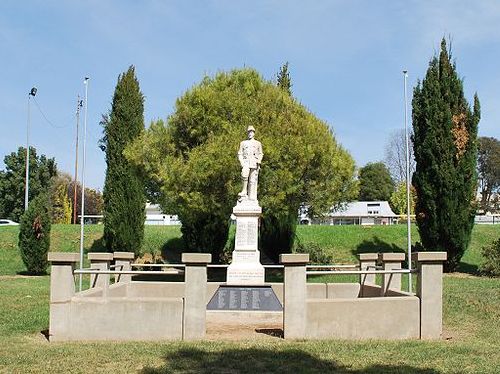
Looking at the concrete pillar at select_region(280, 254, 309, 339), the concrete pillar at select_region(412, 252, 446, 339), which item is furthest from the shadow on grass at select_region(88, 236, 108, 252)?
the concrete pillar at select_region(412, 252, 446, 339)

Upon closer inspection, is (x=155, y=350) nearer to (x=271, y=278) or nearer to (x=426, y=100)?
(x=271, y=278)

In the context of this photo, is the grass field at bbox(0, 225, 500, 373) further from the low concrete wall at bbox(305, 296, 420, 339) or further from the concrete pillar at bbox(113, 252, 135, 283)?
the concrete pillar at bbox(113, 252, 135, 283)

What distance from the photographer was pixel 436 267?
33.1ft

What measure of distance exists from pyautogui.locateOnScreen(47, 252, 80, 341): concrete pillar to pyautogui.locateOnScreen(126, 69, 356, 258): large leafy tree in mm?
11140

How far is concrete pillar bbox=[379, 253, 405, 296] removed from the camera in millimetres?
12831

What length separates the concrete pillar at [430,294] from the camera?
10.0m

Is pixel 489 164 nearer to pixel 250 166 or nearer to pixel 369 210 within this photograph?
pixel 369 210

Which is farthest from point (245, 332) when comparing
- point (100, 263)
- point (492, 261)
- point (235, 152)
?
point (492, 261)

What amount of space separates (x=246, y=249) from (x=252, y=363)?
329 inches

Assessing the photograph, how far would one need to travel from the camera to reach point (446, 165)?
82.2ft

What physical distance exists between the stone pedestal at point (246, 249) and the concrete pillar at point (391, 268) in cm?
362

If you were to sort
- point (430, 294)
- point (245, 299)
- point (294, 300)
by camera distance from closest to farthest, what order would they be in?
1. point (294, 300)
2. point (430, 294)
3. point (245, 299)

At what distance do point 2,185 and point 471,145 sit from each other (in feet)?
170

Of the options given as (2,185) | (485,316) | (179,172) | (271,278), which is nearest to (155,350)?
(485,316)
